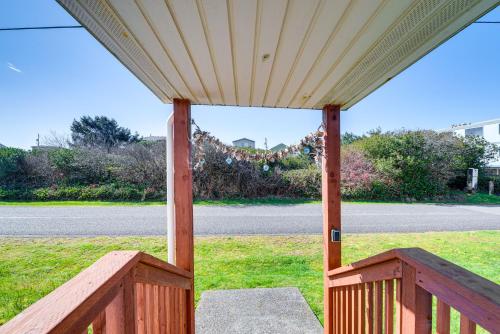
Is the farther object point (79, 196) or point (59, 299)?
point (79, 196)

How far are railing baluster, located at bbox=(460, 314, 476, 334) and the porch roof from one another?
1036mm

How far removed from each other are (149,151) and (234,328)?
8.79 metres

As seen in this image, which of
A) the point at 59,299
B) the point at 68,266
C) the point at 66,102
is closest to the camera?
the point at 59,299

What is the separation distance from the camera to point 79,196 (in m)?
8.25

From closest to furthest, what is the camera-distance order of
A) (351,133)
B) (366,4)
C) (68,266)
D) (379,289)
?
(366,4)
(379,289)
(68,266)
(351,133)

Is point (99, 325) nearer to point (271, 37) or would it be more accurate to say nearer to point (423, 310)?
point (423, 310)

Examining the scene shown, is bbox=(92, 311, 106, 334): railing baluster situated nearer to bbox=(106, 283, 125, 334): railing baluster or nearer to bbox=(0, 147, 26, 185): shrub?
bbox=(106, 283, 125, 334): railing baluster

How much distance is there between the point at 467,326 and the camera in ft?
2.07

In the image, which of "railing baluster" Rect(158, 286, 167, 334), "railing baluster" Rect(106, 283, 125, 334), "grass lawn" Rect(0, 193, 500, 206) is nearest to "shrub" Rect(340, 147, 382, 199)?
"grass lawn" Rect(0, 193, 500, 206)

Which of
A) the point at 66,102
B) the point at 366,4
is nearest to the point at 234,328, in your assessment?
the point at 366,4

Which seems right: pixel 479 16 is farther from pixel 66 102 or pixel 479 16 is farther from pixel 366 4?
pixel 66 102

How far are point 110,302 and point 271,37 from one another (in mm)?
1167

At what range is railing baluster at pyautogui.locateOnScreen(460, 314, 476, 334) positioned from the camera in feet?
2.03

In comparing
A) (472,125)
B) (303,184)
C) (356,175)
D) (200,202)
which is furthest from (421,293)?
(472,125)
